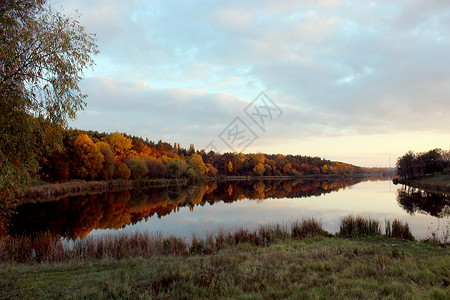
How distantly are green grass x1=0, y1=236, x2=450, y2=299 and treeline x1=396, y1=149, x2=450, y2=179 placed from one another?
75.9 metres

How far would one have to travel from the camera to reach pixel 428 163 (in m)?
70.4

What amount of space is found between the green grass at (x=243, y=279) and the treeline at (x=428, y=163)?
75905 millimetres

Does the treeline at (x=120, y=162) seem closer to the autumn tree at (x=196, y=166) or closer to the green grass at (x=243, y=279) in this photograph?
Result: the autumn tree at (x=196, y=166)

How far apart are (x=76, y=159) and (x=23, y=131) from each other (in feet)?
157

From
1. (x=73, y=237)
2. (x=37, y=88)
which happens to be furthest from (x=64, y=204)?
(x=37, y=88)

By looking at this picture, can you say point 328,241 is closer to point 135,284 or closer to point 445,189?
point 135,284

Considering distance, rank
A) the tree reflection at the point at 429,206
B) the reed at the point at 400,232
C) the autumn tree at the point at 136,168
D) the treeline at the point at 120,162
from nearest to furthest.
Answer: the reed at the point at 400,232
the tree reflection at the point at 429,206
the treeline at the point at 120,162
the autumn tree at the point at 136,168

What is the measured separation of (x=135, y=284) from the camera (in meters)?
6.07

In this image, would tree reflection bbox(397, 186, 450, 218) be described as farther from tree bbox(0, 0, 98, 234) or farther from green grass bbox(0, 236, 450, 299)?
tree bbox(0, 0, 98, 234)

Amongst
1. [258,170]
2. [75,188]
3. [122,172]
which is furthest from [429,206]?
[258,170]

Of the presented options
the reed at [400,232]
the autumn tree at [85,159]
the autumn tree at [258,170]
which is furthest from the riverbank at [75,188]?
the autumn tree at [258,170]

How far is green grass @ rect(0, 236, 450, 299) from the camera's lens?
545 centimetres

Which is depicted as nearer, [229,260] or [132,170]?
[229,260]

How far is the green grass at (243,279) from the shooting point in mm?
5449
